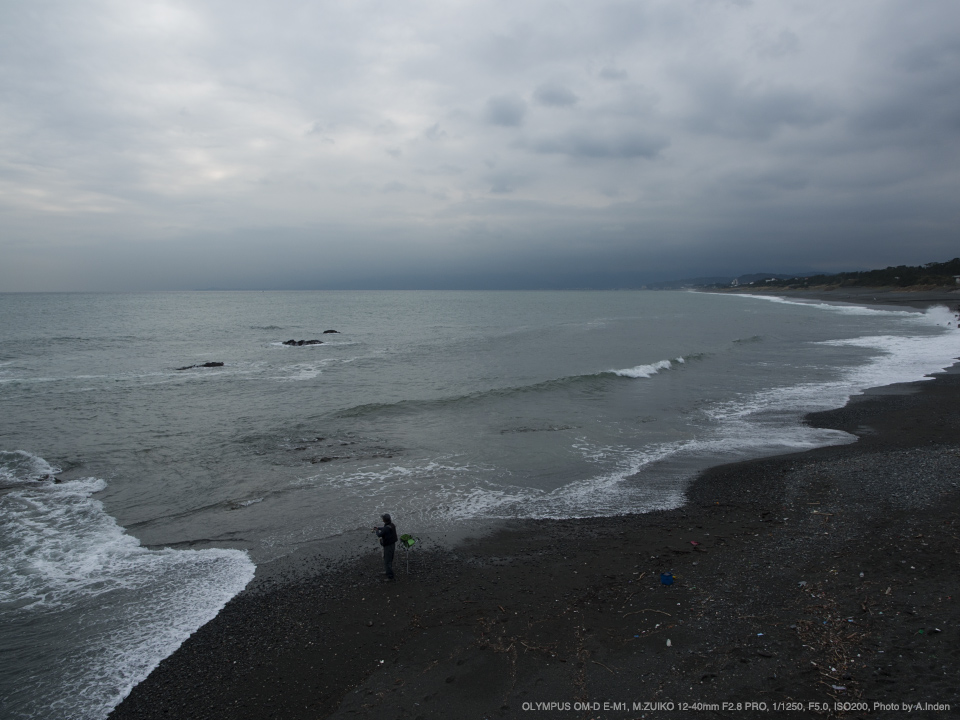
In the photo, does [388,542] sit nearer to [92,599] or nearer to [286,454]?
[92,599]

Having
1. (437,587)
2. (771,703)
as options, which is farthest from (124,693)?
(771,703)

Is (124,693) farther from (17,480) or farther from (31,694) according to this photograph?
(17,480)

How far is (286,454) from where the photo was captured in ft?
64.3

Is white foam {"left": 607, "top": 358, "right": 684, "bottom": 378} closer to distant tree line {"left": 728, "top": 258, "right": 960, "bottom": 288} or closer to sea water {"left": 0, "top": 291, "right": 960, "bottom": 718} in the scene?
sea water {"left": 0, "top": 291, "right": 960, "bottom": 718}

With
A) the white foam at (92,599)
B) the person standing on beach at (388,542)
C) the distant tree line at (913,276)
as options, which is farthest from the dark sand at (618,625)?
the distant tree line at (913,276)

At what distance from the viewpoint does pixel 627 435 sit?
21391 millimetres

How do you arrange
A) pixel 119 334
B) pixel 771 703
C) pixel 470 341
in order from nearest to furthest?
pixel 771 703 < pixel 470 341 < pixel 119 334

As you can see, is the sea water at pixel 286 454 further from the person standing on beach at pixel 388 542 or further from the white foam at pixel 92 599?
the person standing on beach at pixel 388 542

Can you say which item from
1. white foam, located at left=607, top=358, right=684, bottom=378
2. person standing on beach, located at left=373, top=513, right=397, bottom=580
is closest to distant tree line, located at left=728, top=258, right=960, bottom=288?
white foam, located at left=607, top=358, right=684, bottom=378

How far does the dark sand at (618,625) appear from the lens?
291 inches

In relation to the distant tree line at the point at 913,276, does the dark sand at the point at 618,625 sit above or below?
below

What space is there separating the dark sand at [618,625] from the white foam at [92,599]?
2.11ft

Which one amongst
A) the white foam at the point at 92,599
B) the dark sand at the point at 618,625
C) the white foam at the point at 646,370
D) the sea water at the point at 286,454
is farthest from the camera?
the white foam at the point at 646,370

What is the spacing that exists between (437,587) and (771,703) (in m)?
5.97
